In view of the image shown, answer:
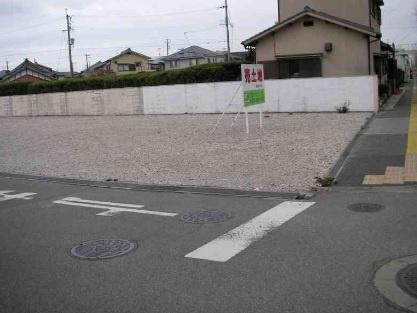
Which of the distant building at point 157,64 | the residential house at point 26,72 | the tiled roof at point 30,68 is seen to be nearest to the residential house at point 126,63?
the distant building at point 157,64

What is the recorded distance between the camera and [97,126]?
23125 mm

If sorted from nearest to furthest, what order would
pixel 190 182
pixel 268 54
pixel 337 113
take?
Result: 1. pixel 190 182
2. pixel 337 113
3. pixel 268 54

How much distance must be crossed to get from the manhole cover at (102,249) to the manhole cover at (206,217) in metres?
1.18

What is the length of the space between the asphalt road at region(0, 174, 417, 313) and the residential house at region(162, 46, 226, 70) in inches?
2234

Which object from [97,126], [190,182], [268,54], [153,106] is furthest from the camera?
[153,106]

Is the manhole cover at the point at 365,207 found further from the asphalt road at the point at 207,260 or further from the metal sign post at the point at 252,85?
the metal sign post at the point at 252,85

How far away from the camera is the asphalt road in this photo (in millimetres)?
4312

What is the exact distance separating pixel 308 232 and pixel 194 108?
2027 cm

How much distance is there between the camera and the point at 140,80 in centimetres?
2847

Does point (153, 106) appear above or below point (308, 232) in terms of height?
above

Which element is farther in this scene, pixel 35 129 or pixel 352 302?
pixel 35 129

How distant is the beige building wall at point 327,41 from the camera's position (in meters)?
24.1

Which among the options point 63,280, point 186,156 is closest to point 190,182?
point 186,156

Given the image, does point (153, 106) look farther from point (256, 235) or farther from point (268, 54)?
point (256, 235)
